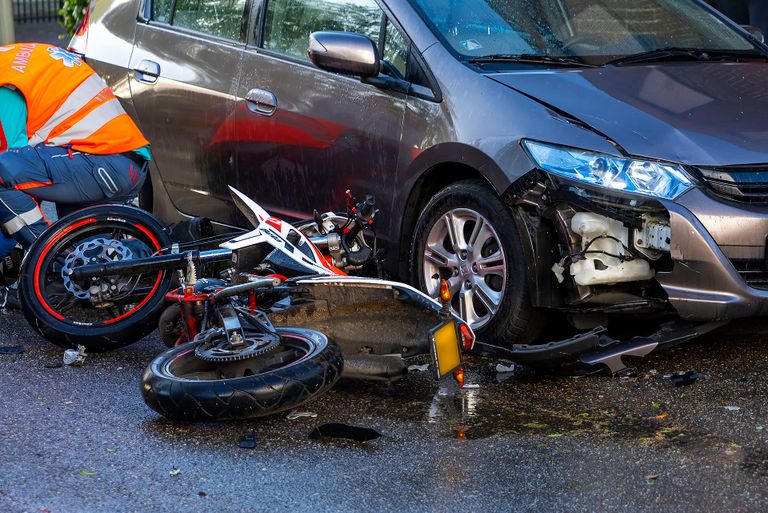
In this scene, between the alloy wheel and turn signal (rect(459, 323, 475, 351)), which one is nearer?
turn signal (rect(459, 323, 475, 351))

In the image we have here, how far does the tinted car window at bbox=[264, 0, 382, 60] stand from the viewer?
20.3 feet

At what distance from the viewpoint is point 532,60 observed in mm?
Answer: 5684

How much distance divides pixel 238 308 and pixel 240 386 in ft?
1.69

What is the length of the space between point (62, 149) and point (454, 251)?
216cm

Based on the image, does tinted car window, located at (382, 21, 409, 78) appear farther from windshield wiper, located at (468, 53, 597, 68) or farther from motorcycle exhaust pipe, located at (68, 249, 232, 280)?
motorcycle exhaust pipe, located at (68, 249, 232, 280)

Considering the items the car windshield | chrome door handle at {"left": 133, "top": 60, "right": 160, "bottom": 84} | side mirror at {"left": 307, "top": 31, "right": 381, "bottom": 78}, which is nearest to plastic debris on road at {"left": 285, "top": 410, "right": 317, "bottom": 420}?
side mirror at {"left": 307, "top": 31, "right": 381, "bottom": 78}

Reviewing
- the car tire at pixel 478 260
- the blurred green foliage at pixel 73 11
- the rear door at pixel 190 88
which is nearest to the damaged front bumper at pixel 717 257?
the car tire at pixel 478 260

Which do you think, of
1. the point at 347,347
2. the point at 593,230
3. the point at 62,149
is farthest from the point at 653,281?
the point at 62,149

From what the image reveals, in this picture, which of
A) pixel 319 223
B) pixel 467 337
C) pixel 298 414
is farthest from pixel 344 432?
pixel 319 223

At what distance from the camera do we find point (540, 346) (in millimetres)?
5105

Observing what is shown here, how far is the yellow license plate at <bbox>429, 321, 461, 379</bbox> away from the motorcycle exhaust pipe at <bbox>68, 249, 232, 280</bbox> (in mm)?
1130

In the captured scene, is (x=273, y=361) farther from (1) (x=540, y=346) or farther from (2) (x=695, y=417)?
(2) (x=695, y=417)

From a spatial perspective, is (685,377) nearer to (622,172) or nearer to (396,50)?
(622,172)

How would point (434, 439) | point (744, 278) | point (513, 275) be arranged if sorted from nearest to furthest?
point (434, 439)
point (744, 278)
point (513, 275)
